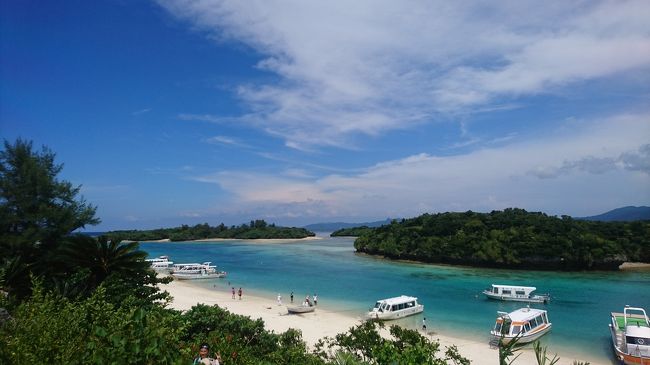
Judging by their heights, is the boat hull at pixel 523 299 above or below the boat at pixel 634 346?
below

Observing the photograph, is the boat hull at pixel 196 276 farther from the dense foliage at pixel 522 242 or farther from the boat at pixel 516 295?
the dense foliage at pixel 522 242

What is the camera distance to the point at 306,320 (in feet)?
99.4

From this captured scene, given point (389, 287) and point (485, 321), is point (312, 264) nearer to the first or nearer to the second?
point (389, 287)

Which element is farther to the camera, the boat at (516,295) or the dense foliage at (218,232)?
the dense foliage at (218,232)

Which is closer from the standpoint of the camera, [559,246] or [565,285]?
[565,285]

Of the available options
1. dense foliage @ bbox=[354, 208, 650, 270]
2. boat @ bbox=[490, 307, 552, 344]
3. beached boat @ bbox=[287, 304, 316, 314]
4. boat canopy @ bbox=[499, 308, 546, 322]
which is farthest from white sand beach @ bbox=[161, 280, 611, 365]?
dense foliage @ bbox=[354, 208, 650, 270]

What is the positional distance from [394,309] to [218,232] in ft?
505

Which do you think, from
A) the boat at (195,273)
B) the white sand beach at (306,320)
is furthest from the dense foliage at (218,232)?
the white sand beach at (306,320)

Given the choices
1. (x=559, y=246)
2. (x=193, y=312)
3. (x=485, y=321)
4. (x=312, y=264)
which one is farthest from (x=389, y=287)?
(x=193, y=312)

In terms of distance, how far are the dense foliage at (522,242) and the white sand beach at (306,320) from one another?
1545 inches

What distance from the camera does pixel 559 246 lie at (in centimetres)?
6122

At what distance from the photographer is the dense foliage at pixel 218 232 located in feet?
542

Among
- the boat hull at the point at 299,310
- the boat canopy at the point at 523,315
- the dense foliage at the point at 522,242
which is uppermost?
the dense foliage at the point at 522,242

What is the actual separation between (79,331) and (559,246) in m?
68.2
